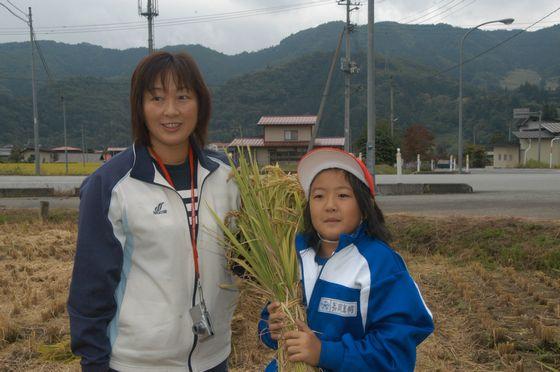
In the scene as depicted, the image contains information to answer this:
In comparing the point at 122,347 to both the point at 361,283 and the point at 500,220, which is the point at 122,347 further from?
the point at 500,220

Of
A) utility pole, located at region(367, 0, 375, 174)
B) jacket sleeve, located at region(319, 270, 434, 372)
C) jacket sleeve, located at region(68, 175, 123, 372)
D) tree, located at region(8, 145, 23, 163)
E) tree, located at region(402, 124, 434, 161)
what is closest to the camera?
jacket sleeve, located at region(319, 270, 434, 372)

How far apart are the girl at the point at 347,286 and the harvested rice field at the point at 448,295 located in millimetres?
396

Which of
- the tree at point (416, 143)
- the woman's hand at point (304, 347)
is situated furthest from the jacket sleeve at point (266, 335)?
the tree at point (416, 143)

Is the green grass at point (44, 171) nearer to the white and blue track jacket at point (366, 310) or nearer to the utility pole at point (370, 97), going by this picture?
the utility pole at point (370, 97)

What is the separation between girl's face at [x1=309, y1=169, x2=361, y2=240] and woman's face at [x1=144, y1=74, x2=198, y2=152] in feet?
1.71

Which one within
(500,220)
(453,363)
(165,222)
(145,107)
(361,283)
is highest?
(145,107)

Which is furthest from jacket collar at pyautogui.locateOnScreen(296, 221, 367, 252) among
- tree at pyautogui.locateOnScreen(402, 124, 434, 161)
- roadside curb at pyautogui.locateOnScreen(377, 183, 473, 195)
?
tree at pyautogui.locateOnScreen(402, 124, 434, 161)

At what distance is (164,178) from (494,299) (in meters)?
3.64

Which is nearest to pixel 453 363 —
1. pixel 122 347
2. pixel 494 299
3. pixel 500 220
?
pixel 494 299

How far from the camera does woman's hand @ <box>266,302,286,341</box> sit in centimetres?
164

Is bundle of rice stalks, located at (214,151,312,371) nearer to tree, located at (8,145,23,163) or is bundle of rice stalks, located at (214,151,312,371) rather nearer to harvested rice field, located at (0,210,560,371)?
harvested rice field, located at (0,210,560,371)

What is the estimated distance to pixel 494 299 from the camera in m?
4.34

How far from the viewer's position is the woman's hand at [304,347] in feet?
4.92

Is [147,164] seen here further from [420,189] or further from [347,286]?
[420,189]
